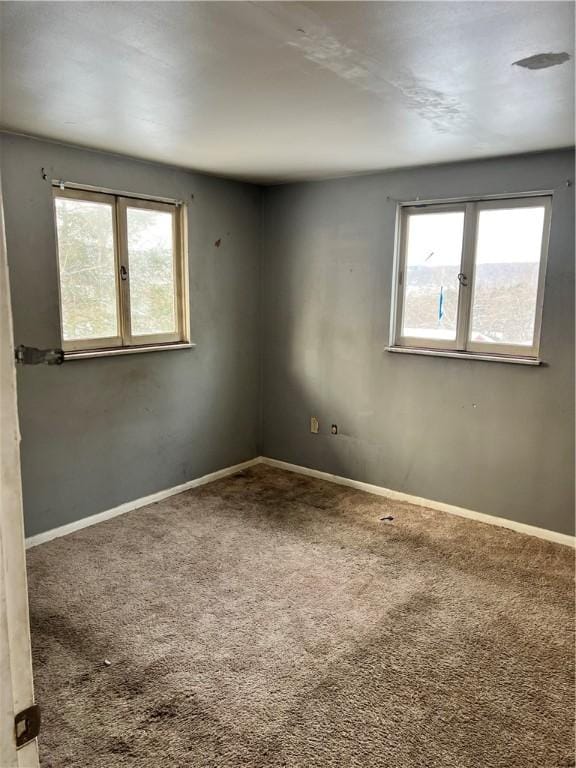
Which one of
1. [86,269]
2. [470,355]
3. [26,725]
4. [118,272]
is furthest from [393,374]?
[26,725]

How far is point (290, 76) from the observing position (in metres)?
1.95

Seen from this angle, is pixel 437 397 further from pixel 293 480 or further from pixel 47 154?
pixel 47 154

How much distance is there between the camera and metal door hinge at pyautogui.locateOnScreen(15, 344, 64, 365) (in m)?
2.98

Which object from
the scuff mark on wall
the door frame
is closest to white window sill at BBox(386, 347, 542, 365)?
the scuff mark on wall

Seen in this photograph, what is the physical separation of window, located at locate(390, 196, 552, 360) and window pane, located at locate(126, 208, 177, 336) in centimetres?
164

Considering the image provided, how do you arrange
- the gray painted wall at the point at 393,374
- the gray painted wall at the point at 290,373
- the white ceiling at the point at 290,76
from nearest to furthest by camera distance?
the white ceiling at the point at 290,76
the gray painted wall at the point at 290,373
the gray painted wall at the point at 393,374

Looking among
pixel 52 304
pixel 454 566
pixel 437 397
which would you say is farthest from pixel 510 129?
pixel 52 304

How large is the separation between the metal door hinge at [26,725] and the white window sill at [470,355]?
10.3 feet

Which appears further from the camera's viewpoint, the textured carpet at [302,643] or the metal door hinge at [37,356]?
the metal door hinge at [37,356]

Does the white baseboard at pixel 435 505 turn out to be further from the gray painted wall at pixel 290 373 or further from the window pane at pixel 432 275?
the window pane at pixel 432 275

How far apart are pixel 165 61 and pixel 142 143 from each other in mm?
1233

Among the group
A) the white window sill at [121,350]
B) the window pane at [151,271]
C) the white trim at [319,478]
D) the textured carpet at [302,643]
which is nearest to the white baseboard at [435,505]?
the white trim at [319,478]

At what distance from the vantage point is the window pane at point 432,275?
11.6 ft

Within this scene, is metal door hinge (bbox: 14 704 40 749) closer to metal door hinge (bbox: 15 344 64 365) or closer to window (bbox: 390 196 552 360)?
metal door hinge (bbox: 15 344 64 365)
